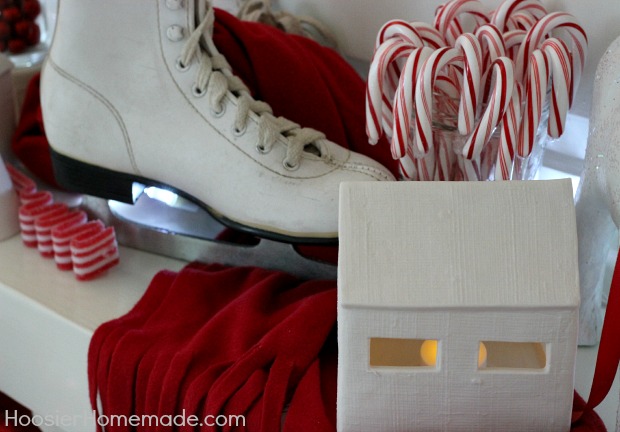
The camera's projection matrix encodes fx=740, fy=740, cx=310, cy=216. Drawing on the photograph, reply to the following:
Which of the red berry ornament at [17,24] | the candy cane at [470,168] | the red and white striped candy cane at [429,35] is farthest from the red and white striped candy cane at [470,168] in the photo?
the red berry ornament at [17,24]

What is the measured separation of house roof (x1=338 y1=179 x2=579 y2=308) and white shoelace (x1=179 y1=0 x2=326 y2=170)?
0.20 meters

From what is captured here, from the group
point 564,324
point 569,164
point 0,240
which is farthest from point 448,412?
point 0,240

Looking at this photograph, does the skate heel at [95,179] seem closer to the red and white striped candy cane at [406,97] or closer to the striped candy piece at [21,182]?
the striped candy piece at [21,182]

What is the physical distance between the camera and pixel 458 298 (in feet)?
1.61

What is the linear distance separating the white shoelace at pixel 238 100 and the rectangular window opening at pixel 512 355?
0.25 meters

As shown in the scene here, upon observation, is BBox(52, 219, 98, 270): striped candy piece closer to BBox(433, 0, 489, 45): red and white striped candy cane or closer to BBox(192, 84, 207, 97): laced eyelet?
BBox(192, 84, 207, 97): laced eyelet

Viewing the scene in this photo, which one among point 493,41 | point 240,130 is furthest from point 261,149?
point 493,41

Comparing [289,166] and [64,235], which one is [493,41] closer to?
[289,166]

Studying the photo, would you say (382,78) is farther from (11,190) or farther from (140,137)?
(11,190)

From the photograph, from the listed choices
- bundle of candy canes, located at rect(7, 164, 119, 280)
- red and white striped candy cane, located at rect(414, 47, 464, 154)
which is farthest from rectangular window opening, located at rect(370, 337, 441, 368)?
bundle of candy canes, located at rect(7, 164, 119, 280)

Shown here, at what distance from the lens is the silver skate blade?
0.79 metres

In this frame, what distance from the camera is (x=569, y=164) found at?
2.72 ft

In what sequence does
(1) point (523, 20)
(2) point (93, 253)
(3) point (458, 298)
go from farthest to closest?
(2) point (93, 253) < (1) point (523, 20) < (3) point (458, 298)

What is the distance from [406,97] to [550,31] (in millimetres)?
158
